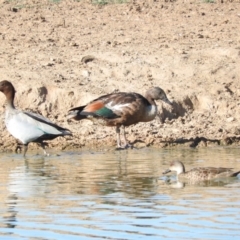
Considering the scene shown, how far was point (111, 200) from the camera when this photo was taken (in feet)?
36.0

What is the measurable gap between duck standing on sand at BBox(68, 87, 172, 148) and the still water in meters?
1.34

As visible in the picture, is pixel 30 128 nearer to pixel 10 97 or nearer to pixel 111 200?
pixel 10 97

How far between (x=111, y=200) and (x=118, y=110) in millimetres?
5855

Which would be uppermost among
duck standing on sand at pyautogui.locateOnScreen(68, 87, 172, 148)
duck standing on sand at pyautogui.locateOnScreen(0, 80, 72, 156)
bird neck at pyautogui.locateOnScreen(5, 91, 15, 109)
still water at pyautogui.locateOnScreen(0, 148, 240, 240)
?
bird neck at pyautogui.locateOnScreen(5, 91, 15, 109)

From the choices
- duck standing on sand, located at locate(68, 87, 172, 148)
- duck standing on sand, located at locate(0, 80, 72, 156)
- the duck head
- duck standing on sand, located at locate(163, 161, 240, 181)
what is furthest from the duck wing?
duck standing on sand, located at locate(163, 161, 240, 181)

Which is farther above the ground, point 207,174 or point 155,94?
point 155,94

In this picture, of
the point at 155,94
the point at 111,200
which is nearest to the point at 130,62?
the point at 155,94

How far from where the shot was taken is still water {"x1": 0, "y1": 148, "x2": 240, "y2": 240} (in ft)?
30.4

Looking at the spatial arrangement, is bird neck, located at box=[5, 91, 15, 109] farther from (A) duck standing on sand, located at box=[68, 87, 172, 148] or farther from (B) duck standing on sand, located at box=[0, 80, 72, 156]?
(A) duck standing on sand, located at box=[68, 87, 172, 148]

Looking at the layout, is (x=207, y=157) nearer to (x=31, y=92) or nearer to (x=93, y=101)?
(x=93, y=101)

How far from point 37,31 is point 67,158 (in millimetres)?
5933

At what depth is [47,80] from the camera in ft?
59.5

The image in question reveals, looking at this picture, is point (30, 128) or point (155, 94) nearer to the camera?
point (30, 128)

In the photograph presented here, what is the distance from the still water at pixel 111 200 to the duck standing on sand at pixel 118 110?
1.34m
